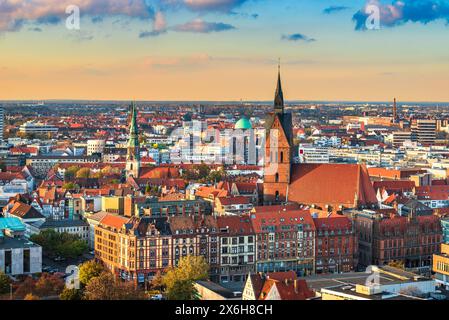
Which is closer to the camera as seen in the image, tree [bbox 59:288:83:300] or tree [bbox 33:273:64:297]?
tree [bbox 59:288:83:300]

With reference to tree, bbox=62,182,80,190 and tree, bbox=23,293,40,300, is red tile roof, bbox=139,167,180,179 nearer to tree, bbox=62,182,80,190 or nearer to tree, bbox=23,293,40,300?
tree, bbox=62,182,80,190

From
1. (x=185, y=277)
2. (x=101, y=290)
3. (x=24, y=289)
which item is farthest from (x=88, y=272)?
(x=101, y=290)

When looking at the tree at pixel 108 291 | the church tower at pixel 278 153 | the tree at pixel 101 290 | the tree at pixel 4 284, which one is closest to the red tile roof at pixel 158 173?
the church tower at pixel 278 153

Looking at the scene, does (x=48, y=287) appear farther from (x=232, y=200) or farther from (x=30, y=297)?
(x=232, y=200)

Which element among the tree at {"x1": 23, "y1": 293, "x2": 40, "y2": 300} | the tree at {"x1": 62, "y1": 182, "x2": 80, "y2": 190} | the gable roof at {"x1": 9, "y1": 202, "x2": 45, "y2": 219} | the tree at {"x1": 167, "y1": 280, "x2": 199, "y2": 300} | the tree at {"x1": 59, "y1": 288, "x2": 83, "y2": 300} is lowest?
the tree at {"x1": 167, "y1": 280, "x2": 199, "y2": 300}

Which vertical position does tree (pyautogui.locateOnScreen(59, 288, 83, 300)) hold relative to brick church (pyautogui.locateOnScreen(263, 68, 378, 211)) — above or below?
below

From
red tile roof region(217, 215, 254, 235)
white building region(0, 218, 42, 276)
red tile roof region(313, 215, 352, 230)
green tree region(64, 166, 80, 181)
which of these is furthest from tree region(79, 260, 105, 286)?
green tree region(64, 166, 80, 181)

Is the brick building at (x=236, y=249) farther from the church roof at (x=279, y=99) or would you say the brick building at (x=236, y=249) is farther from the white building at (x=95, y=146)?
the white building at (x=95, y=146)
